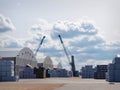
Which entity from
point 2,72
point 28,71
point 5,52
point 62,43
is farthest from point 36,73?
point 62,43

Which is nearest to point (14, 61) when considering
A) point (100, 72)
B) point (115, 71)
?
point (100, 72)

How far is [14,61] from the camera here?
6994cm

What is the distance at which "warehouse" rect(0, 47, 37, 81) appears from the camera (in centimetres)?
5052

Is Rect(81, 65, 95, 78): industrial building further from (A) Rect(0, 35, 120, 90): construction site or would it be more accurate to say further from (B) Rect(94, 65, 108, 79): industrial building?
(B) Rect(94, 65, 108, 79): industrial building

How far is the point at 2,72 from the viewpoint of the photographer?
50906 millimetres

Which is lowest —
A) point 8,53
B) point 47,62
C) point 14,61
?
point 14,61

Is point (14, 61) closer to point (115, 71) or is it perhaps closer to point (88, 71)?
point (88, 71)

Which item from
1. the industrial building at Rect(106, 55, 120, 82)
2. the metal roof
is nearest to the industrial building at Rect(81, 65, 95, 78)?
the metal roof

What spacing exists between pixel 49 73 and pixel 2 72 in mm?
35849

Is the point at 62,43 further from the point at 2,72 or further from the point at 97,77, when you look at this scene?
the point at 2,72

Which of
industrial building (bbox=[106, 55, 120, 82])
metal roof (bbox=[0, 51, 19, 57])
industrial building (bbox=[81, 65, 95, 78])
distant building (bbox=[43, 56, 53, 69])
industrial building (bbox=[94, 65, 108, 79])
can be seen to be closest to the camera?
industrial building (bbox=[106, 55, 120, 82])

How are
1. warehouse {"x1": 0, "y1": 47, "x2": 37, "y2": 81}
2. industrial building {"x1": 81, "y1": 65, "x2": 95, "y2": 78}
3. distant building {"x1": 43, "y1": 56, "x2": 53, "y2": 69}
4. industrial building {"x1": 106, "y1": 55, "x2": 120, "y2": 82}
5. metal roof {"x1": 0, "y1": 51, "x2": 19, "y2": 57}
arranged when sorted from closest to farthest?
industrial building {"x1": 106, "y1": 55, "x2": 120, "y2": 82} < warehouse {"x1": 0, "y1": 47, "x2": 37, "y2": 81} < industrial building {"x1": 81, "y1": 65, "x2": 95, "y2": 78} < metal roof {"x1": 0, "y1": 51, "x2": 19, "y2": 57} < distant building {"x1": 43, "y1": 56, "x2": 53, "y2": 69}

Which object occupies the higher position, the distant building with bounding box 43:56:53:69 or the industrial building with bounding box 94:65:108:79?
the distant building with bounding box 43:56:53:69

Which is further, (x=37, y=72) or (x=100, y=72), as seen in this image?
(x=37, y=72)
